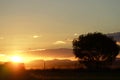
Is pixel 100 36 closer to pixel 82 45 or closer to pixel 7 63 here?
pixel 82 45

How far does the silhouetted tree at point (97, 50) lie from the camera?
112 m

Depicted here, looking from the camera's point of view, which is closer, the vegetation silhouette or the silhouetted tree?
the vegetation silhouette

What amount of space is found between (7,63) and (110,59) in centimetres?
6343

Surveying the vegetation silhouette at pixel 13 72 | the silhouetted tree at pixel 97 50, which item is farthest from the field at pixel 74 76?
the silhouetted tree at pixel 97 50

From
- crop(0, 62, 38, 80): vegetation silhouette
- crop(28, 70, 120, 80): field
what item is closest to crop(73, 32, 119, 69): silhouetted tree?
crop(28, 70, 120, 80): field

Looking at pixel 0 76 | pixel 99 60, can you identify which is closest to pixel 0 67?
pixel 0 76

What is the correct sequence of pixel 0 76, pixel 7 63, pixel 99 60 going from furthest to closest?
pixel 99 60
pixel 7 63
pixel 0 76

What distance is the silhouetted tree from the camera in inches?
4419

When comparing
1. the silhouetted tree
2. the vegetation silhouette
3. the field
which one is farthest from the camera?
the silhouetted tree

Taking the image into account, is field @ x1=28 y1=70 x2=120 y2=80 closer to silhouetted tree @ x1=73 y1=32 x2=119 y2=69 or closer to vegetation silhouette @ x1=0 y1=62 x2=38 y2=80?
vegetation silhouette @ x1=0 y1=62 x2=38 y2=80

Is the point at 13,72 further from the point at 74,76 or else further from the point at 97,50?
the point at 97,50

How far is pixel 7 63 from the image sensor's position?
53.6 meters

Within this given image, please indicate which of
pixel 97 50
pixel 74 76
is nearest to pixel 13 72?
pixel 74 76

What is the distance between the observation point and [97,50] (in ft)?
372
